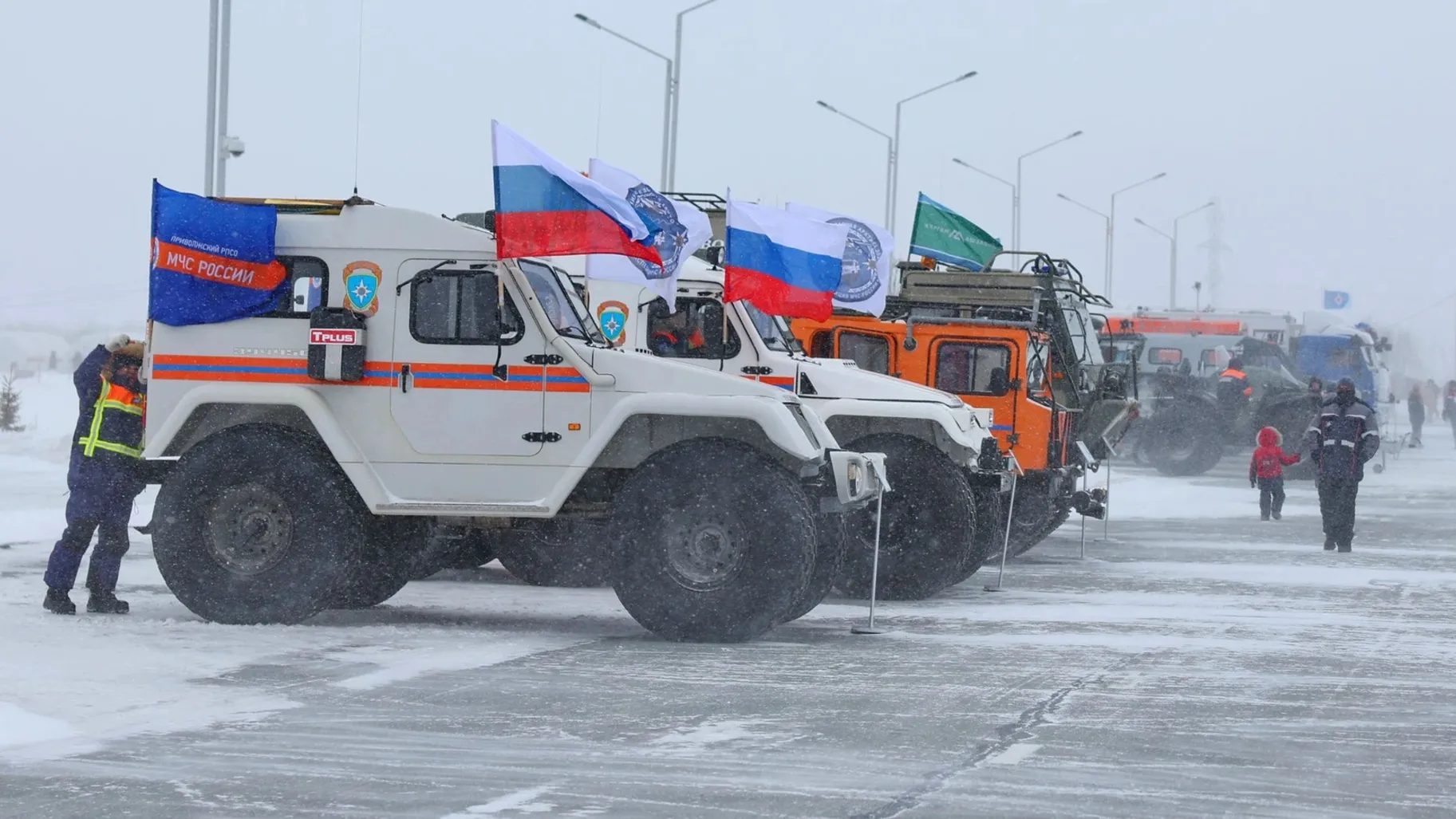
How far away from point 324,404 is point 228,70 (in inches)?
455

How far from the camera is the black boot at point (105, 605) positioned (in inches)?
476

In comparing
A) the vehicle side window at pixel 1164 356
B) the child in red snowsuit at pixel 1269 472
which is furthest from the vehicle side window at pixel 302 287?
the vehicle side window at pixel 1164 356

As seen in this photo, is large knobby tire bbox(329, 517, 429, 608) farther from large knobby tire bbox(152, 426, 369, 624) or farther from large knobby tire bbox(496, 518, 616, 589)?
large knobby tire bbox(496, 518, 616, 589)

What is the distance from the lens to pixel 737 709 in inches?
347

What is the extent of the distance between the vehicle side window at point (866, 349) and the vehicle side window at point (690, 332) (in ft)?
8.42

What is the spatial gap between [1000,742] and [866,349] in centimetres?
955

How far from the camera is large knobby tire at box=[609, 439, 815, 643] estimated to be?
36.2ft

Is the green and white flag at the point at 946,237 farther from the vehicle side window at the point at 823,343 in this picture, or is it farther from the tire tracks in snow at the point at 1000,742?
the tire tracks in snow at the point at 1000,742

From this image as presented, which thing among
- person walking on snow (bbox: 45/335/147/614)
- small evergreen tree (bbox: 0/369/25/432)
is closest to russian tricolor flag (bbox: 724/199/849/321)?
person walking on snow (bbox: 45/335/147/614)

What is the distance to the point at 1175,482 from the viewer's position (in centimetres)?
3189

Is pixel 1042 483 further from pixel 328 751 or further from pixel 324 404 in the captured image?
pixel 328 751

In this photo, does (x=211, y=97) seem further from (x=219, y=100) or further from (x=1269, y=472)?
(x=1269, y=472)

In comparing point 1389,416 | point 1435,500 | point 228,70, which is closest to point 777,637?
point 228,70

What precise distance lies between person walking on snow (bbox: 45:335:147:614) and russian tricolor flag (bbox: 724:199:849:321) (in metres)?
4.87
